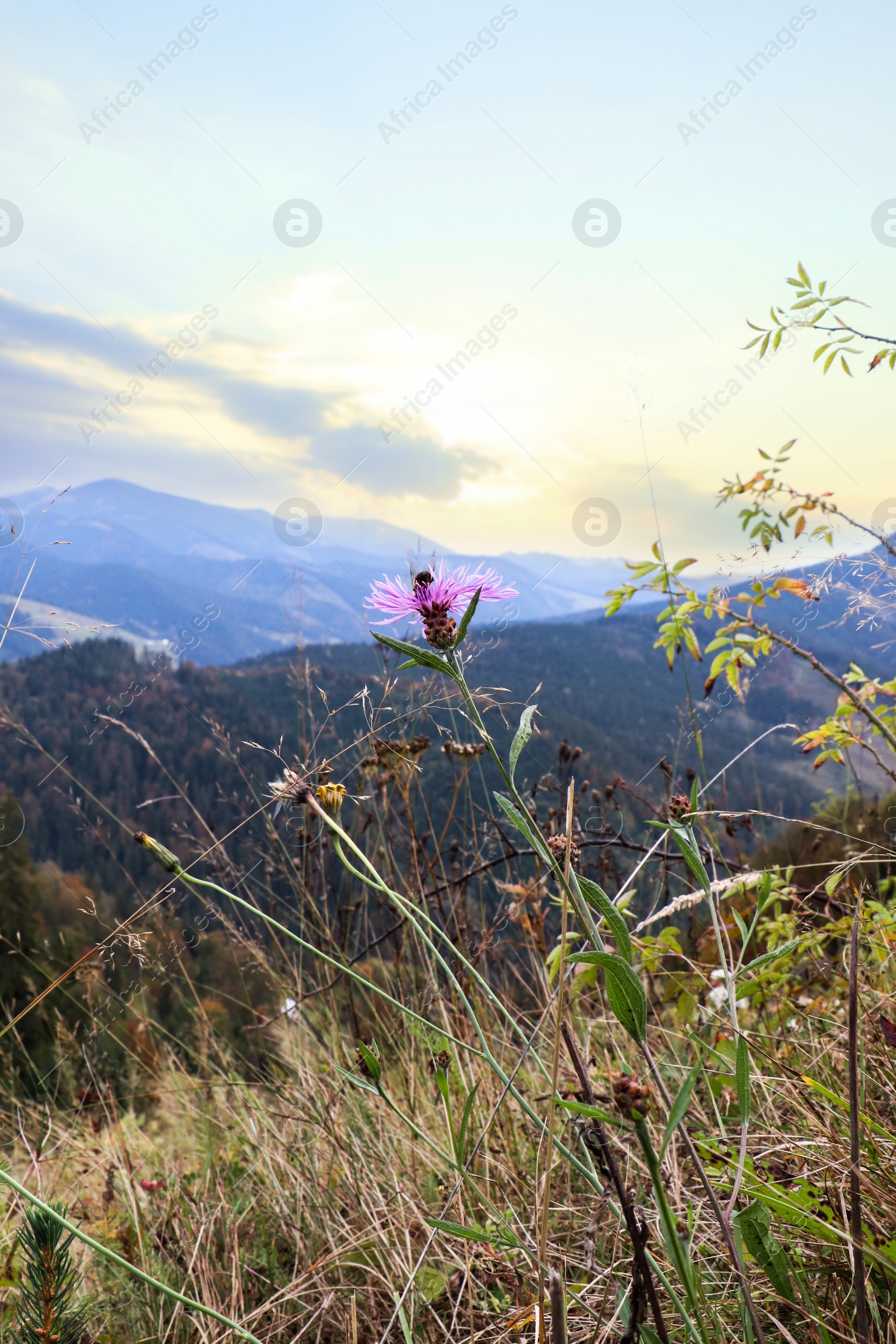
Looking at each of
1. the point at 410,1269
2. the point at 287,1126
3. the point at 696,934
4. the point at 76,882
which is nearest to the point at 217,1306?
the point at 410,1269

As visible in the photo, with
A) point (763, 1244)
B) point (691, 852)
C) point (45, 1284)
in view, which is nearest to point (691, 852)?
point (691, 852)

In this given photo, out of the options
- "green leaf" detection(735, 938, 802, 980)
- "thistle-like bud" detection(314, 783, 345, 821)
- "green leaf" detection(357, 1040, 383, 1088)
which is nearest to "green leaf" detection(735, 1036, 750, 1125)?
"green leaf" detection(735, 938, 802, 980)

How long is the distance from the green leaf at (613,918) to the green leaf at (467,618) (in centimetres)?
25

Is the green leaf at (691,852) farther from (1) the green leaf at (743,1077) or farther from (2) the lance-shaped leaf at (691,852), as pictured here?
Result: (1) the green leaf at (743,1077)

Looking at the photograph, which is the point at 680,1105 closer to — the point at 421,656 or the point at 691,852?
the point at 691,852

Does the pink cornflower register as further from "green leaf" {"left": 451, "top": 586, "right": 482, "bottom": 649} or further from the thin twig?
the thin twig

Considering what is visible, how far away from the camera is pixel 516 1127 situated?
154cm

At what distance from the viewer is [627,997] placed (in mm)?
574

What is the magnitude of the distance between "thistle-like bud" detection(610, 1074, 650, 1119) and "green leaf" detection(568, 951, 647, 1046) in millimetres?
32

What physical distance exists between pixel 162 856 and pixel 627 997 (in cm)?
58

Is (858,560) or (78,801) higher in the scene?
(858,560)

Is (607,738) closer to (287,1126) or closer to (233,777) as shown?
(233,777)

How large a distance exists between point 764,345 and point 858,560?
695 mm

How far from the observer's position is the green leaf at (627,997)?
21.8 inches
